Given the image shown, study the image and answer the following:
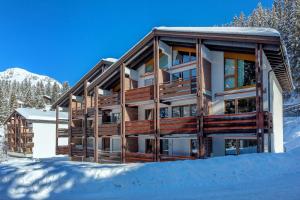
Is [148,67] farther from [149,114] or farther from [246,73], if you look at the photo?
[246,73]

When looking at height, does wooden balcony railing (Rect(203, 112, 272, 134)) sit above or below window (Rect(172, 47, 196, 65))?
below

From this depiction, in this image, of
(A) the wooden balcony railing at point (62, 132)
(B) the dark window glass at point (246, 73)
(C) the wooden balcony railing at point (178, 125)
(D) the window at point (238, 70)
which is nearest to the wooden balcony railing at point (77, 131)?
(A) the wooden balcony railing at point (62, 132)

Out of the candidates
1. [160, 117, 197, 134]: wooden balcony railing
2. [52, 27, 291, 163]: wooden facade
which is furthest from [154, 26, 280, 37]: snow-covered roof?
[160, 117, 197, 134]: wooden balcony railing

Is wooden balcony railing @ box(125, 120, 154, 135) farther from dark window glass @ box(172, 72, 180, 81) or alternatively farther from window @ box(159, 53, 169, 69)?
window @ box(159, 53, 169, 69)

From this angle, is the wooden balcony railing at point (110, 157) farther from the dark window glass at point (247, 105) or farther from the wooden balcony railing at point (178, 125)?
the dark window glass at point (247, 105)

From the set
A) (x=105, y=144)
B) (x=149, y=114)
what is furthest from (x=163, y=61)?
(x=105, y=144)

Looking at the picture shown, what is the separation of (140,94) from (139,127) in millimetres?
2611

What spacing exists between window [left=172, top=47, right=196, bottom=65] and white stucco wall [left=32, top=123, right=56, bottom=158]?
1124 inches

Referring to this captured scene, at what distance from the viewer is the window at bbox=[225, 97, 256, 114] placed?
17781 mm

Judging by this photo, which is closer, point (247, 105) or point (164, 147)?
point (247, 105)

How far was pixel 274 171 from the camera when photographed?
34.1ft

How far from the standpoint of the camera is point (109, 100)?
2441 centimetres

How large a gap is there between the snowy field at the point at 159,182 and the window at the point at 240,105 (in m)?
7.50

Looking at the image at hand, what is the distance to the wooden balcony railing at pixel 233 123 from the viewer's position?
15.4 meters
